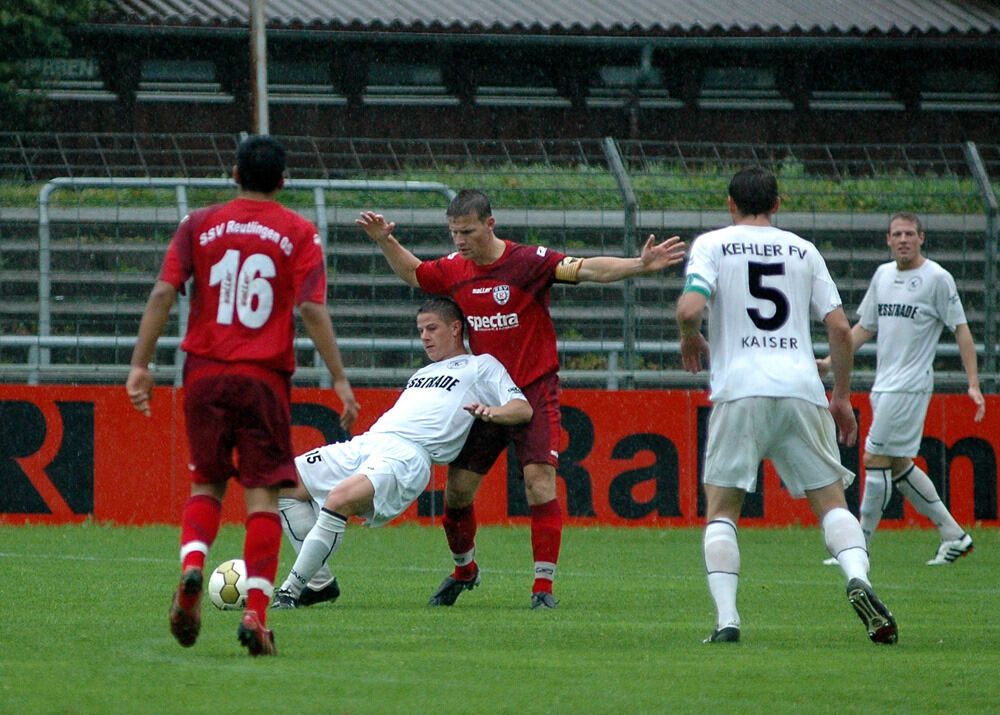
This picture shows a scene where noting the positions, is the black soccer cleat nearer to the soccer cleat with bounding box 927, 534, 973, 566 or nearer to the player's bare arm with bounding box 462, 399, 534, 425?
the player's bare arm with bounding box 462, 399, 534, 425

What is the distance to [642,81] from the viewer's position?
2031 centimetres

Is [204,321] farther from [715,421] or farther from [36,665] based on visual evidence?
[715,421]

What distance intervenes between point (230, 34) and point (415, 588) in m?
11.5

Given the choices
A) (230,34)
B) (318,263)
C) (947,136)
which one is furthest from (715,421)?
(947,136)

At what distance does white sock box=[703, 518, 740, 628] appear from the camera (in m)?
6.20

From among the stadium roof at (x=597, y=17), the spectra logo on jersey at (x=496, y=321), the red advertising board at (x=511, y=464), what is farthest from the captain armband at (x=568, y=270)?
the stadium roof at (x=597, y=17)

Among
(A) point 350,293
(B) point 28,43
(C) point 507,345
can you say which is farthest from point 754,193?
(B) point 28,43

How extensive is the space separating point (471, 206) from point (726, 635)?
2591 millimetres

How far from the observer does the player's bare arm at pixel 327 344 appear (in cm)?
573

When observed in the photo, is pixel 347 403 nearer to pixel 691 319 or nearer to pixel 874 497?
pixel 691 319

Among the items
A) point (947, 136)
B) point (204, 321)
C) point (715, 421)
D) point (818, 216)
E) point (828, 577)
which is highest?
point (947, 136)

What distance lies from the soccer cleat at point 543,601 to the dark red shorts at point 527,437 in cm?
65

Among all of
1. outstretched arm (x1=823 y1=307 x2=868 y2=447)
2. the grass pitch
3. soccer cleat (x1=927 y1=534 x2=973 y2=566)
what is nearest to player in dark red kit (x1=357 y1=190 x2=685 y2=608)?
the grass pitch

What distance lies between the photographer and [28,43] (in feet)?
57.1
